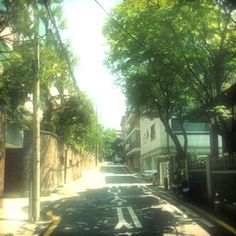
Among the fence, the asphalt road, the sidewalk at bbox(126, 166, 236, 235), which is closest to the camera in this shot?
the asphalt road

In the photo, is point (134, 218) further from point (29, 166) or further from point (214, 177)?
point (29, 166)

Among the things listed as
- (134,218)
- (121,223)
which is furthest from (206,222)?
(121,223)

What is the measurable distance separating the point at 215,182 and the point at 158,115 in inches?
523

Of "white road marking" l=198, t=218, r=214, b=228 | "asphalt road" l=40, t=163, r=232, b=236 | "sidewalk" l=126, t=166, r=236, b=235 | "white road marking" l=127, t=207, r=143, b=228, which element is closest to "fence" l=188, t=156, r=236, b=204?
"sidewalk" l=126, t=166, r=236, b=235

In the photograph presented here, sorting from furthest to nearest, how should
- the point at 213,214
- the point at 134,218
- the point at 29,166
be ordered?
the point at 29,166, the point at 213,214, the point at 134,218

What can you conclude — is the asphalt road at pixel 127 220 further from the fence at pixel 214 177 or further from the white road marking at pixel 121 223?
the fence at pixel 214 177

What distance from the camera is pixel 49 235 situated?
42.7 feet

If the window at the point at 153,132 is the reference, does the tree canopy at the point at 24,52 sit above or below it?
below

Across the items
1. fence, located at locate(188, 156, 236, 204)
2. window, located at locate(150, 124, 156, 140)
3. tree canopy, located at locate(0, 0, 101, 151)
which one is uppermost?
window, located at locate(150, 124, 156, 140)

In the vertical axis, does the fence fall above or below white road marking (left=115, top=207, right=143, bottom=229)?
above

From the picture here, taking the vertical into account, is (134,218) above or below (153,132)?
below

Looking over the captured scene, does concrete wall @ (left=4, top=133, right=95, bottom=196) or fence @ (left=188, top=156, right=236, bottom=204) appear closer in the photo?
fence @ (left=188, top=156, right=236, bottom=204)

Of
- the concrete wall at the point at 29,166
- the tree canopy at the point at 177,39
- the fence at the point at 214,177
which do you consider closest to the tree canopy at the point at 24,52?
the concrete wall at the point at 29,166

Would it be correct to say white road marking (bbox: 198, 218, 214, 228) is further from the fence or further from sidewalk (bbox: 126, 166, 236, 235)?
the fence
